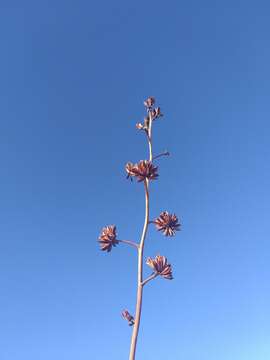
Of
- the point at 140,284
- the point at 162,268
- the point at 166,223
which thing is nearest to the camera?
the point at 140,284

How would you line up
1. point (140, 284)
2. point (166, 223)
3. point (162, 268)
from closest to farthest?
1. point (140, 284)
2. point (162, 268)
3. point (166, 223)

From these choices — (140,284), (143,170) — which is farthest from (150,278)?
(143,170)

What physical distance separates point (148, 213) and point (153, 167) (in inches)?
32.6

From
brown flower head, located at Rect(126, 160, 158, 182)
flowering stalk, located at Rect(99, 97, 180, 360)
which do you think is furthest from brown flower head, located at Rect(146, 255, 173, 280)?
brown flower head, located at Rect(126, 160, 158, 182)

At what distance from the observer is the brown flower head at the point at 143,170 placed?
7.75m

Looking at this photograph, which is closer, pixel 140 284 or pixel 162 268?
pixel 140 284

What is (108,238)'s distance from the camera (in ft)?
25.6

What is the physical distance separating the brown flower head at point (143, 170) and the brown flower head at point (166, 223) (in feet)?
2.30

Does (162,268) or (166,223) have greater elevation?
(166,223)

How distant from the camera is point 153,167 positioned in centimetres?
780

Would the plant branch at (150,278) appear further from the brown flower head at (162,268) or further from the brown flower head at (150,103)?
the brown flower head at (150,103)

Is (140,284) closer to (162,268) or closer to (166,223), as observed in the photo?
(162,268)

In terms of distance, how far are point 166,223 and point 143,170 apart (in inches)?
39.9

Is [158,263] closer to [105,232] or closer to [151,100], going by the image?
[105,232]
